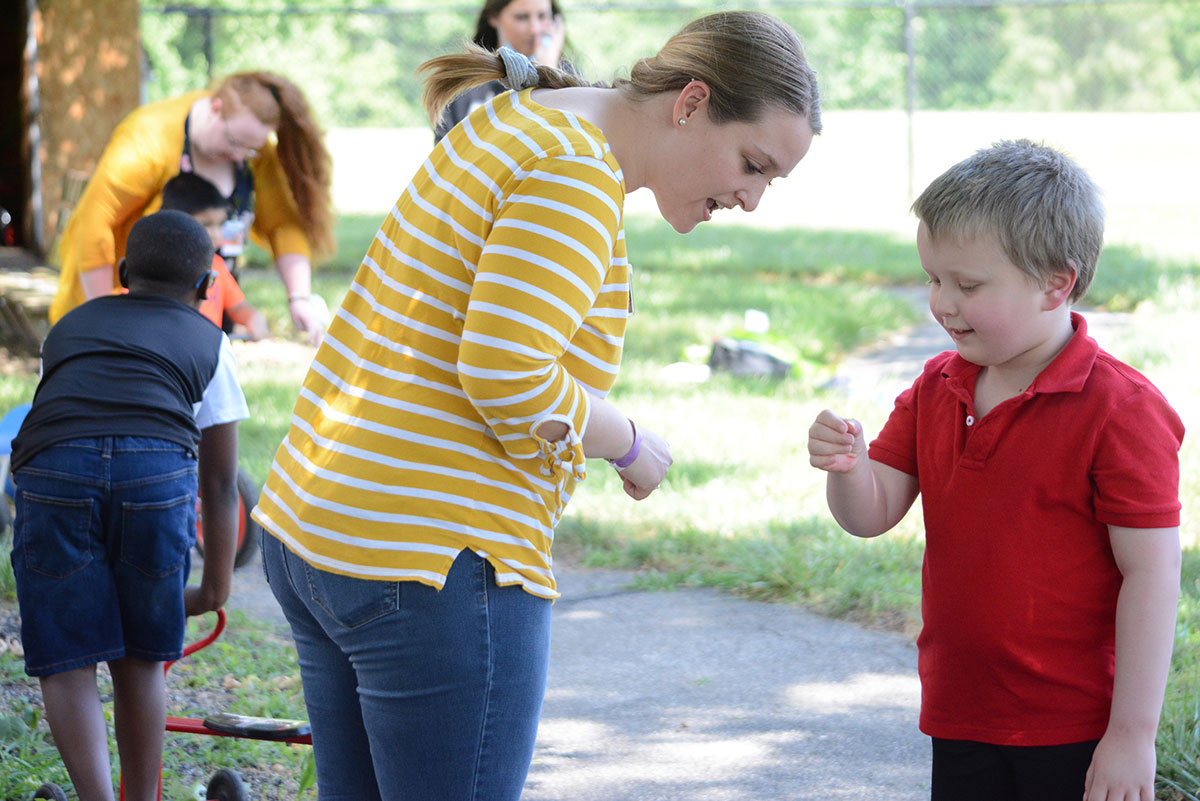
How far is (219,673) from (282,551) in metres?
2.08

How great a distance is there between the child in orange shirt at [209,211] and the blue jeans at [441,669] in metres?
2.21

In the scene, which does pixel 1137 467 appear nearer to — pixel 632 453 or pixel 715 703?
pixel 632 453

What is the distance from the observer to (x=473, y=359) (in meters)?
1.58

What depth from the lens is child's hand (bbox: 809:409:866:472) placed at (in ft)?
6.51

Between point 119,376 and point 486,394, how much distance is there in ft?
4.37

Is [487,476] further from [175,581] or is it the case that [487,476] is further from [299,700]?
[299,700]

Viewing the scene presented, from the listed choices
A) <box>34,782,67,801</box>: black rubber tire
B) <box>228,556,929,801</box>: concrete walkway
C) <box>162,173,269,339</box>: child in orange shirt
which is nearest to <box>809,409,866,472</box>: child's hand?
<box>228,556,929,801</box>: concrete walkway

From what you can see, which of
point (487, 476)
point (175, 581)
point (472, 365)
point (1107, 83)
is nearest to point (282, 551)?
point (487, 476)

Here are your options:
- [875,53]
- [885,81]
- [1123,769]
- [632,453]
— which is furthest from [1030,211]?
[875,53]

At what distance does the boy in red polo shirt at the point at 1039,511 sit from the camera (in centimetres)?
183

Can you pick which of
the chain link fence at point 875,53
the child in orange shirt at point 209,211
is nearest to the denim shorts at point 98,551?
the child in orange shirt at point 209,211

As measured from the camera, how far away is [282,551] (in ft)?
5.97

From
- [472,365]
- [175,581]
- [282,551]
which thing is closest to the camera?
[472,365]

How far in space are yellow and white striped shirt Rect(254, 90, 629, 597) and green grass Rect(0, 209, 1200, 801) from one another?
67.4 inches
